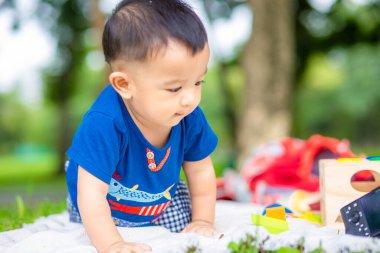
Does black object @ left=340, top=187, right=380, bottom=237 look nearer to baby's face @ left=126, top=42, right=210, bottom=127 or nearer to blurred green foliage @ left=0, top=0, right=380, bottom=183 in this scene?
baby's face @ left=126, top=42, right=210, bottom=127

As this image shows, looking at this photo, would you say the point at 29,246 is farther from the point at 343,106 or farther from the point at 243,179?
the point at 343,106

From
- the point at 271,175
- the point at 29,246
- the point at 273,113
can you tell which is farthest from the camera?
the point at 273,113

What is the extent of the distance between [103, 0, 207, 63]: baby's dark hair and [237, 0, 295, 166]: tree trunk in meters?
3.80

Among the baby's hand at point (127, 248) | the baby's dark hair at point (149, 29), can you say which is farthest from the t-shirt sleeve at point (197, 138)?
the baby's hand at point (127, 248)

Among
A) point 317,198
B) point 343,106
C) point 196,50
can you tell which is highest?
point 343,106

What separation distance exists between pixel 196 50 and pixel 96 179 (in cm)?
54

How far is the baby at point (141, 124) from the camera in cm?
152

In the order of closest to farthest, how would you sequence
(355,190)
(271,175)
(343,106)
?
(355,190), (271,175), (343,106)

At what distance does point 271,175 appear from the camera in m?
3.06

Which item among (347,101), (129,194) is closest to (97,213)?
(129,194)

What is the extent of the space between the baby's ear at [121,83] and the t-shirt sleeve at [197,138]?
0.35m

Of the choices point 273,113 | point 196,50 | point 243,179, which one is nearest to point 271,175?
point 243,179

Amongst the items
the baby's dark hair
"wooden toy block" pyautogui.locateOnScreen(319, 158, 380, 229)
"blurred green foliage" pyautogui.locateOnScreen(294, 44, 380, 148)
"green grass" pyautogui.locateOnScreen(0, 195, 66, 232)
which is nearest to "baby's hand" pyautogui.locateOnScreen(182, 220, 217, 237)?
"wooden toy block" pyautogui.locateOnScreen(319, 158, 380, 229)

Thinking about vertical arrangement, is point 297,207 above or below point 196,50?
below
